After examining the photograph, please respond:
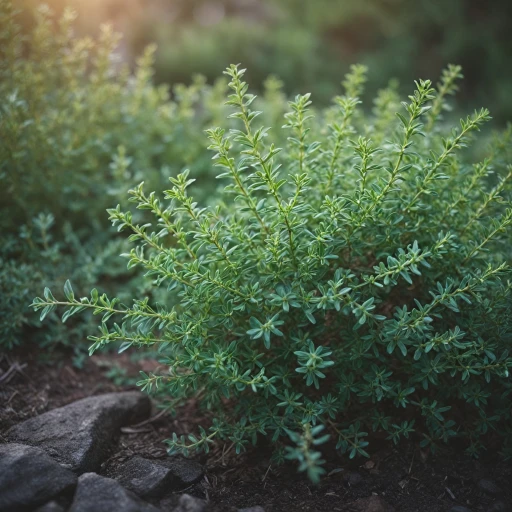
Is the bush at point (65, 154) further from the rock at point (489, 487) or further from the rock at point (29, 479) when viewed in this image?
the rock at point (489, 487)

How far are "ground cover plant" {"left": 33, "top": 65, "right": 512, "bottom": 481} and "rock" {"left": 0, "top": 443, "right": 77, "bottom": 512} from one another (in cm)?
43

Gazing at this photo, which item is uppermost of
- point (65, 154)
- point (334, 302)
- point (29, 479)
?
point (65, 154)

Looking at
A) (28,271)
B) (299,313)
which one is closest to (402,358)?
(299,313)

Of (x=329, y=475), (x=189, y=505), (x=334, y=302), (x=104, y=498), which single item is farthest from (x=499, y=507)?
(x=104, y=498)

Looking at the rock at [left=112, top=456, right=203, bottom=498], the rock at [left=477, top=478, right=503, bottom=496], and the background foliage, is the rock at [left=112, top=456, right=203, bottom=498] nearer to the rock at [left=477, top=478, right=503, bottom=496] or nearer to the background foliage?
the rock at [left=477, top=478, right=503, bottom=496]

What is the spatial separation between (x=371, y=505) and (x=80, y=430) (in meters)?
1.17

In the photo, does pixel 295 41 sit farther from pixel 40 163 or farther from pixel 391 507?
pixel 391 507

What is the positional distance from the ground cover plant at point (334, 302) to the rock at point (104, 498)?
0.97ft

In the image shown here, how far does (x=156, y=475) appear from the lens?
183 centimetres

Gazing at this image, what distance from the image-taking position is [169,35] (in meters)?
7.46

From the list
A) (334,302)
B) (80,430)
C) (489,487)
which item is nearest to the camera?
(334,302)

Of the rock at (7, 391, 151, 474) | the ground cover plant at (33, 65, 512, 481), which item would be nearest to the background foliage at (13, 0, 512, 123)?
the ground cover plant at (33, 65, 512, 481)

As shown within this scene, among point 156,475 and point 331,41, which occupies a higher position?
point 331,41

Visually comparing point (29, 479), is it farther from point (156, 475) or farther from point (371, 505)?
point (371, 505)
